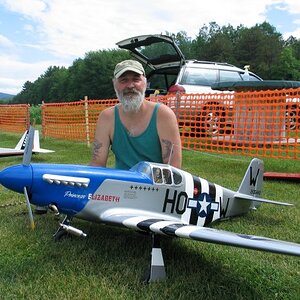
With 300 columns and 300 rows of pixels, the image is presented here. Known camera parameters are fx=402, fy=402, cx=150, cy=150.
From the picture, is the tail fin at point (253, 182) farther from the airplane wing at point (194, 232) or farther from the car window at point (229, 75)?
the car window at point (229, 75)

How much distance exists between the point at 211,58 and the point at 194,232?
244ft

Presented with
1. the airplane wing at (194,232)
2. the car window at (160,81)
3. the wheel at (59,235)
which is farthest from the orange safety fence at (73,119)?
the airplane wing at (194,232)

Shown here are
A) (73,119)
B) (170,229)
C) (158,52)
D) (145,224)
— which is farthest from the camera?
(73,119)

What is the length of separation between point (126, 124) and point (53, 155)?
5.89 meters

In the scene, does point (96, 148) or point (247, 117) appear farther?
point (247, 117)

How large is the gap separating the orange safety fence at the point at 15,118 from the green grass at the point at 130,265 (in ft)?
42.3

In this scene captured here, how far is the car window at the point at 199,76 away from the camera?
10.3 meters

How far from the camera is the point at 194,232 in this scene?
2.62 meters

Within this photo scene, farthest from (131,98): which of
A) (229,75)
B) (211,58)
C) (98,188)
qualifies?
(211,58)

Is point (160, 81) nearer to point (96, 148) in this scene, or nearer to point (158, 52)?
point (158, 52)

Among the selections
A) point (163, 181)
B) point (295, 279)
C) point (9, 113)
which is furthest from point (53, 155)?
point (9, 113)

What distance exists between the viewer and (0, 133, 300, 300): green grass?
104 inches

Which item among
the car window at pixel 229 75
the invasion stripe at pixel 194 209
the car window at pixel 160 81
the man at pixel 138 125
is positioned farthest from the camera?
the car window at pixel 160 81

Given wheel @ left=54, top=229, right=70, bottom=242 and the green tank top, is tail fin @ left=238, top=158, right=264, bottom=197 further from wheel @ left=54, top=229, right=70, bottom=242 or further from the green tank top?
wheel @ left=54, top=229, right=70, bottom=242
